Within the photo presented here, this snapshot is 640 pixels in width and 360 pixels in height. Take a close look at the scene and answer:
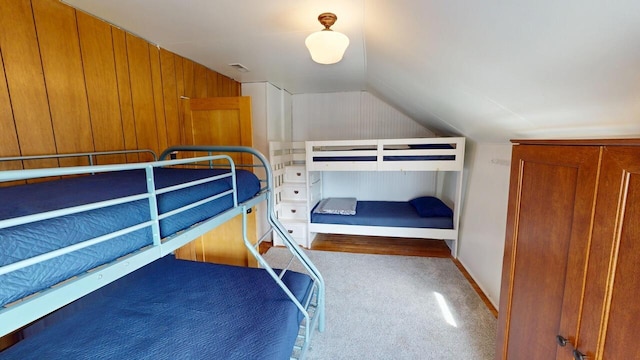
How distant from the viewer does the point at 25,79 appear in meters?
1.51

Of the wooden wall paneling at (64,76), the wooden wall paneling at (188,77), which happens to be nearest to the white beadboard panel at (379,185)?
the wooden wall paneling at (188,77)

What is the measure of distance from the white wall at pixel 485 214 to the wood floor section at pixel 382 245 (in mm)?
368

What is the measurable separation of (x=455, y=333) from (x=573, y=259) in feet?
4.60

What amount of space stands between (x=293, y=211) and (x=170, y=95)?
199 centimetres

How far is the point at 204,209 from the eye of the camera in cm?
127

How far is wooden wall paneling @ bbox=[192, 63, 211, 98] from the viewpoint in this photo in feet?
9.43

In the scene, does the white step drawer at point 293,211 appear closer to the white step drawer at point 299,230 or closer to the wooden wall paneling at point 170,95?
the white step drawer at point 299,230

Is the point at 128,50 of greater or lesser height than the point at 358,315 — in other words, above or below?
above

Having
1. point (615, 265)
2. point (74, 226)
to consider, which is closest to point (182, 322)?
point (74, 226)

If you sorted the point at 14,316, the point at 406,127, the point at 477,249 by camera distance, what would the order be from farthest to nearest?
the point at 406,127, the point at 477,249, the point at 14,316

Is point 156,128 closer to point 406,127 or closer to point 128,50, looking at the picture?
point 128,50

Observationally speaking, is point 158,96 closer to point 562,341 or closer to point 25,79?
point 25,79

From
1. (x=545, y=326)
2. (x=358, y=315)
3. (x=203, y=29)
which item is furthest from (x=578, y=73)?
(x=203, y=29)

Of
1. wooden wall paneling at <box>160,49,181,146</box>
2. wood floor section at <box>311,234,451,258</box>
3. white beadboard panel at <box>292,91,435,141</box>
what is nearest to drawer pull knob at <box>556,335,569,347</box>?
wood floor section at <box>311,234,451,258</box>
